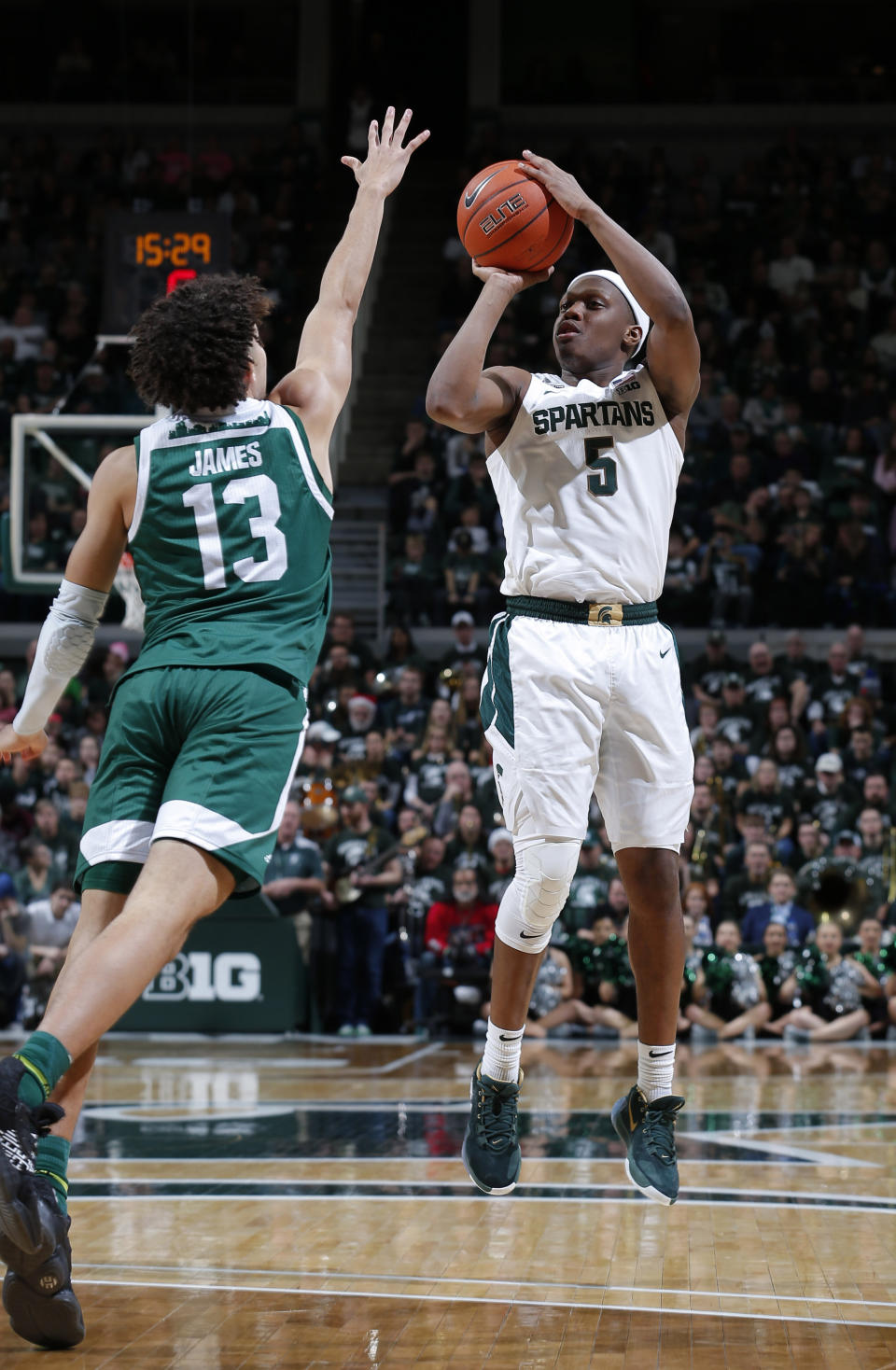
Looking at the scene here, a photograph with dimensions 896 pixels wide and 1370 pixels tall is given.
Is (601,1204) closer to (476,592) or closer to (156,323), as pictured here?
(156,323)

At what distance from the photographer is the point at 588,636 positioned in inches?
185

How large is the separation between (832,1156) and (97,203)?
54.6 ft

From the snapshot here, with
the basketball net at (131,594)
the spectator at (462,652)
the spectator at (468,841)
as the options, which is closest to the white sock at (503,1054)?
the basketball net at (131,594)

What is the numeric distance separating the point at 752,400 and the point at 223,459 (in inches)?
557

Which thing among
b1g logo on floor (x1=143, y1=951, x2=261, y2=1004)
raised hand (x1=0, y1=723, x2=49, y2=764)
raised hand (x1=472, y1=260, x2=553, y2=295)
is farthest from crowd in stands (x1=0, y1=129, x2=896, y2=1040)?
raised hand (x1=0, y1=723, x2=49, y2=764)

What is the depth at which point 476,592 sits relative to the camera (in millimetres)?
15711

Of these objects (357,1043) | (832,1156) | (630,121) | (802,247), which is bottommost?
(357,1043)

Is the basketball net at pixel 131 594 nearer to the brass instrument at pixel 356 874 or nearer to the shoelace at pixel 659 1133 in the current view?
the brass instrument at pixel 356 874

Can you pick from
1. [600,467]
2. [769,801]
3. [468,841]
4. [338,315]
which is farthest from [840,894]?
[338,315]

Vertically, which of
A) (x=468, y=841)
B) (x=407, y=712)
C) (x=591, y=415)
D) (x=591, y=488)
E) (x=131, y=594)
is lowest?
(x=468, y=841)

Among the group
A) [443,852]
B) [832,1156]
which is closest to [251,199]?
[443,852]

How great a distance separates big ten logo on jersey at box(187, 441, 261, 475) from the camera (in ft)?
13.0

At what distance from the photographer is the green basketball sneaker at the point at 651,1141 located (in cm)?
468

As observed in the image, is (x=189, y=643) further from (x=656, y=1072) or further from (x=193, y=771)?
(x=656, y=1072)
